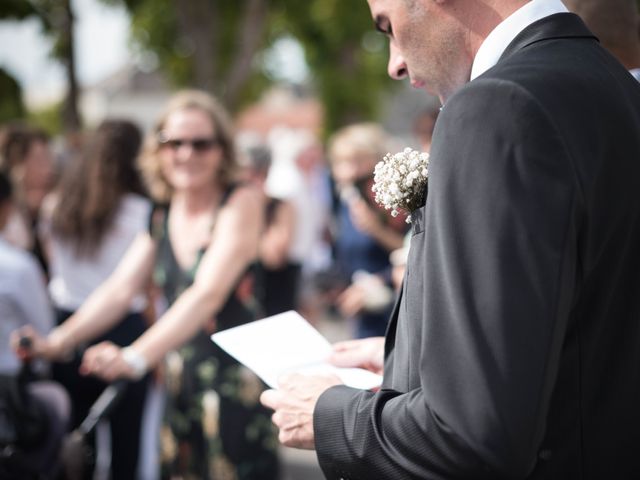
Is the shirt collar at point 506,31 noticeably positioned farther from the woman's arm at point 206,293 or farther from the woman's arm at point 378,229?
the woman's arm at point 378,229

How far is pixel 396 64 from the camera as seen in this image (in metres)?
1.74

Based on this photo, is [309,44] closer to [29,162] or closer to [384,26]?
[29,162]

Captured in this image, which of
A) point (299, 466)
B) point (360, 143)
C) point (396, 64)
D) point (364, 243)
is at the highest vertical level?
point (396, 64)

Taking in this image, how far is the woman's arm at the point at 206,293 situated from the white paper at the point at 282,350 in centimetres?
160

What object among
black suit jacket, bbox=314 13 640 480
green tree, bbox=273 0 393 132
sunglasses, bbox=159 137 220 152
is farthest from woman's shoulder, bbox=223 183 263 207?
green tree, bbox=273 0 393 132

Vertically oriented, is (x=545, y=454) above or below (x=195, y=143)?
below

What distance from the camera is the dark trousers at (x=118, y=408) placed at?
196 inches

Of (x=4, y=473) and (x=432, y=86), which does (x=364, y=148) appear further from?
(x=432, y=86)

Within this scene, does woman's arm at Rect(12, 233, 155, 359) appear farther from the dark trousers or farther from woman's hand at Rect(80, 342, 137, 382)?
the dark trousers

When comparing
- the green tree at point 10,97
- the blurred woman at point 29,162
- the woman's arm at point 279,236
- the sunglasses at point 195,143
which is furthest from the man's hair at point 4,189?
the green tree at point 10,97

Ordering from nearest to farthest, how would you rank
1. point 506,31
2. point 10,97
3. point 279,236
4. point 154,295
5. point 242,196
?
point 506,31, point 242,196, point 154,295, point 279,236, point 10,97

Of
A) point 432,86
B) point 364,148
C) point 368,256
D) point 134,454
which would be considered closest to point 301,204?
point 364,148

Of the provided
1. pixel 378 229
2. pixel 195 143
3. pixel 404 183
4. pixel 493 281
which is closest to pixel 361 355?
pixel 404 183

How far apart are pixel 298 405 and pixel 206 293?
2107 millimetres
